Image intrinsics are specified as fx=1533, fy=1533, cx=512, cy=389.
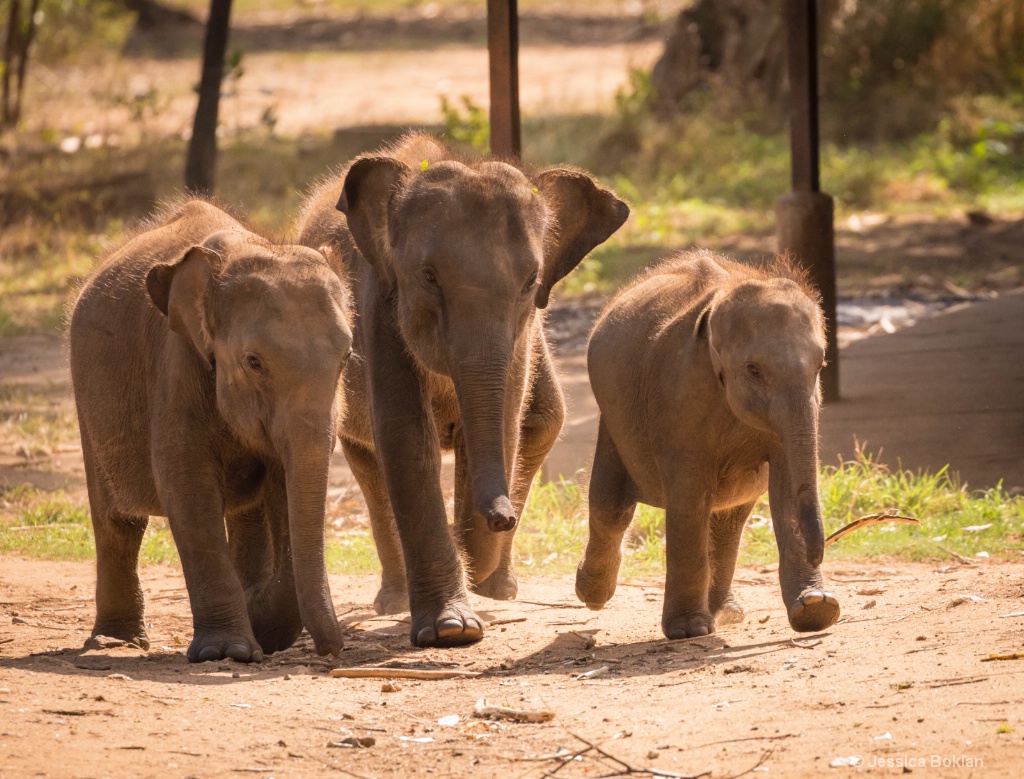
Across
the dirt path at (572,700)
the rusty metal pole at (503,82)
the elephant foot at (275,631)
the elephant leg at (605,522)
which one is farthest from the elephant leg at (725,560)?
the rusty metal pole at (503,82)

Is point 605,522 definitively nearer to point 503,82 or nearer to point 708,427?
point 708,427

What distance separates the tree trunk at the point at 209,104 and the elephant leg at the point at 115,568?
9466mm

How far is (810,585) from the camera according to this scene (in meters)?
5.07

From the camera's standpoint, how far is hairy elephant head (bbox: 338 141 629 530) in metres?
5.14

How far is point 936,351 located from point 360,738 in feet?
22.9

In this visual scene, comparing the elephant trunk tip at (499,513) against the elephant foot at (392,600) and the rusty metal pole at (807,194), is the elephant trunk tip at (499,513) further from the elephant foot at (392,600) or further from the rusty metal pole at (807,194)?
the rusty metal pole at (807,194)

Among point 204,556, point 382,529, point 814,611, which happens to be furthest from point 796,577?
point 382,529

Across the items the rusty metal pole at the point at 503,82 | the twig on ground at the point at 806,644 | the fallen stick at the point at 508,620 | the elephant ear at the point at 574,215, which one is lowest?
the fallen stick at the point at 508,620

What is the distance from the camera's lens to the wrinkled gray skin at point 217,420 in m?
4.96

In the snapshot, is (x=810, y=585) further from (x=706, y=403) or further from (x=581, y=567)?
(x=581, y=567)

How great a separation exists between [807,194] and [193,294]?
5578mm

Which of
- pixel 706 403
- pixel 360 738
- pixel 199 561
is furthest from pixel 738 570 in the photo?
pixel 360 738

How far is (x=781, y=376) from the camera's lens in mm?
4965

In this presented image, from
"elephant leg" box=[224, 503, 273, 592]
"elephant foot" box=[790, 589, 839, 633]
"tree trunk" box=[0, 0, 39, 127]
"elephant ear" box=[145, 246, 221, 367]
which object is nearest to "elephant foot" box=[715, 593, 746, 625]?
"elephant foot" box=[790, 589, 839, 633]
